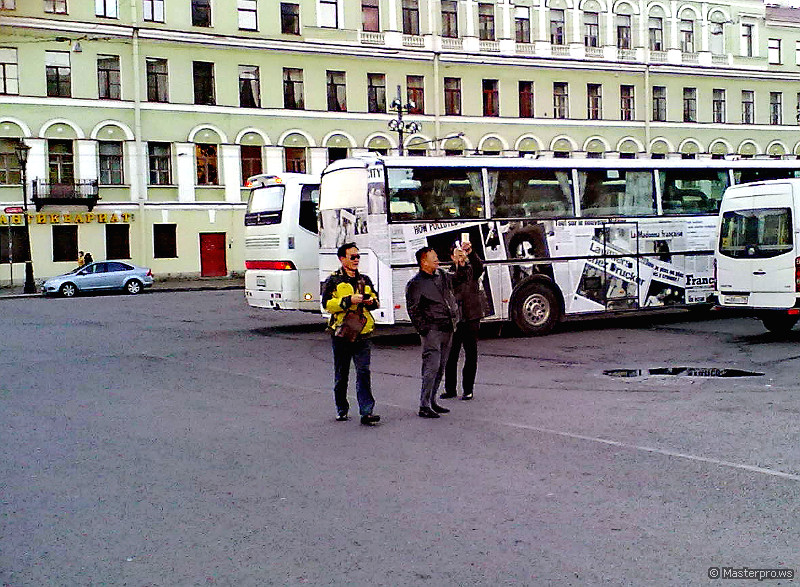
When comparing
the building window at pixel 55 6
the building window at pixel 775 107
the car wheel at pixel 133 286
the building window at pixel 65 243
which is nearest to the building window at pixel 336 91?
the building window at pixel 55 6

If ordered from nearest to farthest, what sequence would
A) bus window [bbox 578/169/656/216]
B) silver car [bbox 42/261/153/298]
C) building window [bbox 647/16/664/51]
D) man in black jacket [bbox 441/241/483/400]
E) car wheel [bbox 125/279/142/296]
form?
man in black jacket [bbox 441/241/483/400], bus window [bbox 578/169/656/216], silver car [bbox 42/261/153/298], car wheel [bbox 125/279/142/296], building window [bbox 647/16/664/51]

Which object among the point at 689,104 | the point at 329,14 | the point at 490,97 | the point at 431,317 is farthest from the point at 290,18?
the point at 431,317

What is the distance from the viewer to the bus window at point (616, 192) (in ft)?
65.5

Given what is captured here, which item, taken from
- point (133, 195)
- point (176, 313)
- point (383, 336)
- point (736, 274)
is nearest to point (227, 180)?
point (133, 195)

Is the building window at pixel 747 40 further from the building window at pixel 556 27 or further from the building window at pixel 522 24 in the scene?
the building window at pixel 522 24

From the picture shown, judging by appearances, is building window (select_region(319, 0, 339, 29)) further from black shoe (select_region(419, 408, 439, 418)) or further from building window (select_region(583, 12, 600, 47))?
black shoe (select_region(419, 408, 439, 418))

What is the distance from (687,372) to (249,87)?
38698mm

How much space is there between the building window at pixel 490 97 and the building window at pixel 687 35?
40.4 feet

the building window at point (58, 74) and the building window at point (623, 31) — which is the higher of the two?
the building window at point (623, 31)

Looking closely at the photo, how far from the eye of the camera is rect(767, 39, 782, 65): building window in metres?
60.5

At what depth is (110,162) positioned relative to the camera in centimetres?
4662

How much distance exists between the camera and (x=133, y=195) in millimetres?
47250

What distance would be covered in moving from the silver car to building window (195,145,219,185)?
28.4 feet

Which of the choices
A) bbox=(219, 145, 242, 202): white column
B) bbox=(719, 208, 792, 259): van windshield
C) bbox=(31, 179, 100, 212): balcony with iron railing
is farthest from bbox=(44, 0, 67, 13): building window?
bbox=(719, 208, 792, 259): van windshield
